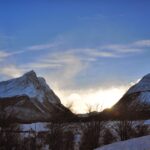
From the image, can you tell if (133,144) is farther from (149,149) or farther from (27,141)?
(27,141)

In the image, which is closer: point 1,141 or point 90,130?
point 1,141

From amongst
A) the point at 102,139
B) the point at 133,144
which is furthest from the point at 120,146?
the point at 102,139

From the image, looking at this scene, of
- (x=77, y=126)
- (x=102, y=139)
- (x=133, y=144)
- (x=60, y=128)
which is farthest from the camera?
(x=77, y=126)

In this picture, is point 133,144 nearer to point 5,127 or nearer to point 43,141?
point 5,127

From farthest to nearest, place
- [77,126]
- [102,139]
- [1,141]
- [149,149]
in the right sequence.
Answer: [77,126] < [102,139] < [1,141] < [149,149]

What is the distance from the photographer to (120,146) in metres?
21.0

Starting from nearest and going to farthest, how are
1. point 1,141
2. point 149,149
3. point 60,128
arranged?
point 149,149, point 1,141, point 60,128

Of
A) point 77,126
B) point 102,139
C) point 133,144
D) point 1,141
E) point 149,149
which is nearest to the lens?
point 149,149

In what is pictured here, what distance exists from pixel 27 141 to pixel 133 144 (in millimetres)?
75090

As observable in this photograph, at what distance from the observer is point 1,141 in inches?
3103

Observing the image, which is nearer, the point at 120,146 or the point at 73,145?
the point at 120,146

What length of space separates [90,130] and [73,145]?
5.48m

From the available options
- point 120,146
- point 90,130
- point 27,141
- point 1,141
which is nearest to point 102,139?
point 90,130

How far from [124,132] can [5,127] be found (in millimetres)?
26320
